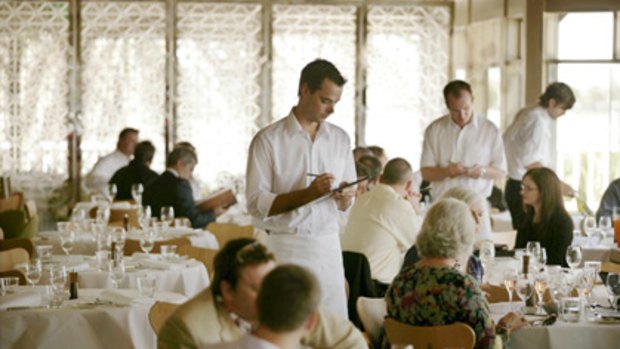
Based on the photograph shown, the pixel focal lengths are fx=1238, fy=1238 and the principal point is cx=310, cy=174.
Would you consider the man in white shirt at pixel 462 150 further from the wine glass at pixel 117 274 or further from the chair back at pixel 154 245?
the wine glass at pixel 117 274

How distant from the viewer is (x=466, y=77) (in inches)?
595

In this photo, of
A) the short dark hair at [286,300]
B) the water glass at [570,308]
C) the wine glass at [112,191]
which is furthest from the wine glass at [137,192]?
the short dark hair at [286,300]

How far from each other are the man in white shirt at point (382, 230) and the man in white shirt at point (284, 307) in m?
4.49

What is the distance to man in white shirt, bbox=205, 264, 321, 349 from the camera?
125 inches

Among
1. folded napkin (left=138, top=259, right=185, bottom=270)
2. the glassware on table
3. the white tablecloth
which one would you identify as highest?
the glassware on table

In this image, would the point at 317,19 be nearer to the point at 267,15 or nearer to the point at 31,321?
the point at 267,15

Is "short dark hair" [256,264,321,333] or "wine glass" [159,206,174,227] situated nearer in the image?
"short dark hair" [256,264,321,333]

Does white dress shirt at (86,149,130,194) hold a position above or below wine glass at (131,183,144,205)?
above

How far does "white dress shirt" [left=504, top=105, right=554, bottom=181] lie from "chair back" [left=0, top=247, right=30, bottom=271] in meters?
5.05

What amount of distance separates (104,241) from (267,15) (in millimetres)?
7071

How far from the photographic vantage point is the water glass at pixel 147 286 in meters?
6.30

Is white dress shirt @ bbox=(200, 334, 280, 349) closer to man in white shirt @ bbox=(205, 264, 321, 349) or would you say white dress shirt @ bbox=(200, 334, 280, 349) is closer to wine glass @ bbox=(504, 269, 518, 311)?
man in white shirt @ bbox=(205, 264, 321, 349)

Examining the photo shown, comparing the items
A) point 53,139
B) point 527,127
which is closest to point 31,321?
point 527,127

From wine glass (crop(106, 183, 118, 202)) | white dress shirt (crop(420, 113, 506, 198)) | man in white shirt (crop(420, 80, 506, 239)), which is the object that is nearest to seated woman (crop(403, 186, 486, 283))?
man in white shirt (crop(420, 80, 506, 239))
